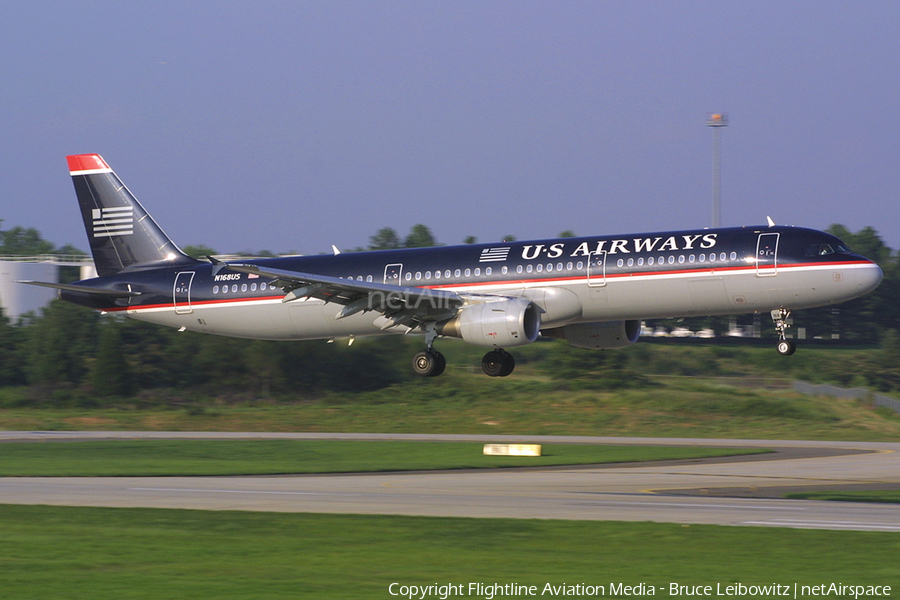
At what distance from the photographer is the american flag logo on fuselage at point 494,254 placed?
35.7m

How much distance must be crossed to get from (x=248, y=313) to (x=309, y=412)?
64.2 ft

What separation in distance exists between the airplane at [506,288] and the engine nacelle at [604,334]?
0.05 metres

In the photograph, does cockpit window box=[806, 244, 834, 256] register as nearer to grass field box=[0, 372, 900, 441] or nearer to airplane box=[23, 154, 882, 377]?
airplane box=[23, 154, 882, 377]

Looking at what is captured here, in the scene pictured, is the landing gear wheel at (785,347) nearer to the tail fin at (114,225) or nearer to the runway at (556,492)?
the runway at (556,492)

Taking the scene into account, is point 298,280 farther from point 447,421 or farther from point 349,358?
point 349,358

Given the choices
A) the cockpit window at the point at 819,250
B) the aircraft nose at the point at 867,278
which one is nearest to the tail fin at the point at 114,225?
the cockpit window at the point at 819,250

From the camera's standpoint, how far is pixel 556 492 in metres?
26.5

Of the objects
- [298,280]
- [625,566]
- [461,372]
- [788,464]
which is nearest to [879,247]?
[461,372]

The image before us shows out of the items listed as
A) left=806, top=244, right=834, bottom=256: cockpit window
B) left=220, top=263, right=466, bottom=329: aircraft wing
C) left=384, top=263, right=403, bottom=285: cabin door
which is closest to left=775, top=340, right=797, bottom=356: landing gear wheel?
left=806, top=244, right=834, bottom=256: cockpit window

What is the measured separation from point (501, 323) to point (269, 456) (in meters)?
11.2

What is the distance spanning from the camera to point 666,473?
32.5 m

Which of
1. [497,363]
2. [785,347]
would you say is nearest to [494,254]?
[497,363]

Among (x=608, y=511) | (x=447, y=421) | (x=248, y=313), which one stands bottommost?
(x=447, y=421)

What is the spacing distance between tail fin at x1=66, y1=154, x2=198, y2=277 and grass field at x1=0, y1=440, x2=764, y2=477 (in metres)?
7.59
